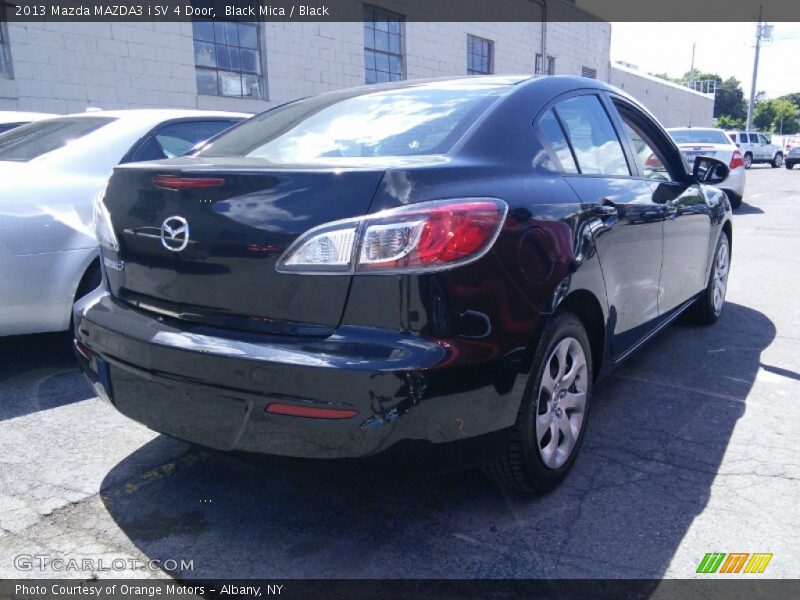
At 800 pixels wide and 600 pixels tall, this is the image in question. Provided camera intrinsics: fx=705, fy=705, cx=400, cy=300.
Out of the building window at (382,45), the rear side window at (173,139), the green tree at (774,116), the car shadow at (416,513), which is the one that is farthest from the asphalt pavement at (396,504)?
the green tree at (774,116)

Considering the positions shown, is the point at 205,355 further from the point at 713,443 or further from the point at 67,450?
the point at 713,443

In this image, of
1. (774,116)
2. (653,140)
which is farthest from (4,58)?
(774,116)

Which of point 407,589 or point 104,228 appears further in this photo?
point 104,228

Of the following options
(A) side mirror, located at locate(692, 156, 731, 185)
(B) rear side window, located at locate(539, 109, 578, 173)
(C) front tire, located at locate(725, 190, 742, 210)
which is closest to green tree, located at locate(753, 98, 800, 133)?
(C) front tire, located at locate(725, 190, 742, 210)

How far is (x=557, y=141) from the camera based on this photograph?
2.94 metres

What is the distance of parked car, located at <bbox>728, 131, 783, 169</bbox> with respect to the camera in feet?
113

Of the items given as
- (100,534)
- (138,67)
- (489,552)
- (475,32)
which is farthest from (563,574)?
(475,32)

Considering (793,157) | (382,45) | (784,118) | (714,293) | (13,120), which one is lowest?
(793,157)

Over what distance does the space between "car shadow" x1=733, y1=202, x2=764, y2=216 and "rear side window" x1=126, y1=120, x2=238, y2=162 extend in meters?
11.3

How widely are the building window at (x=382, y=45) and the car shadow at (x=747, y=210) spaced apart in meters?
7.85

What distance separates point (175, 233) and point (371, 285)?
72 cm

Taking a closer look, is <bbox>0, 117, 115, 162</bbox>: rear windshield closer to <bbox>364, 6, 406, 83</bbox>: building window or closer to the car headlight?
the car headlight

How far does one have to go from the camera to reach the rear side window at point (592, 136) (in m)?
3.09

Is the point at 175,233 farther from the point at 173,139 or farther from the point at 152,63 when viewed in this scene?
the point at 152,63
